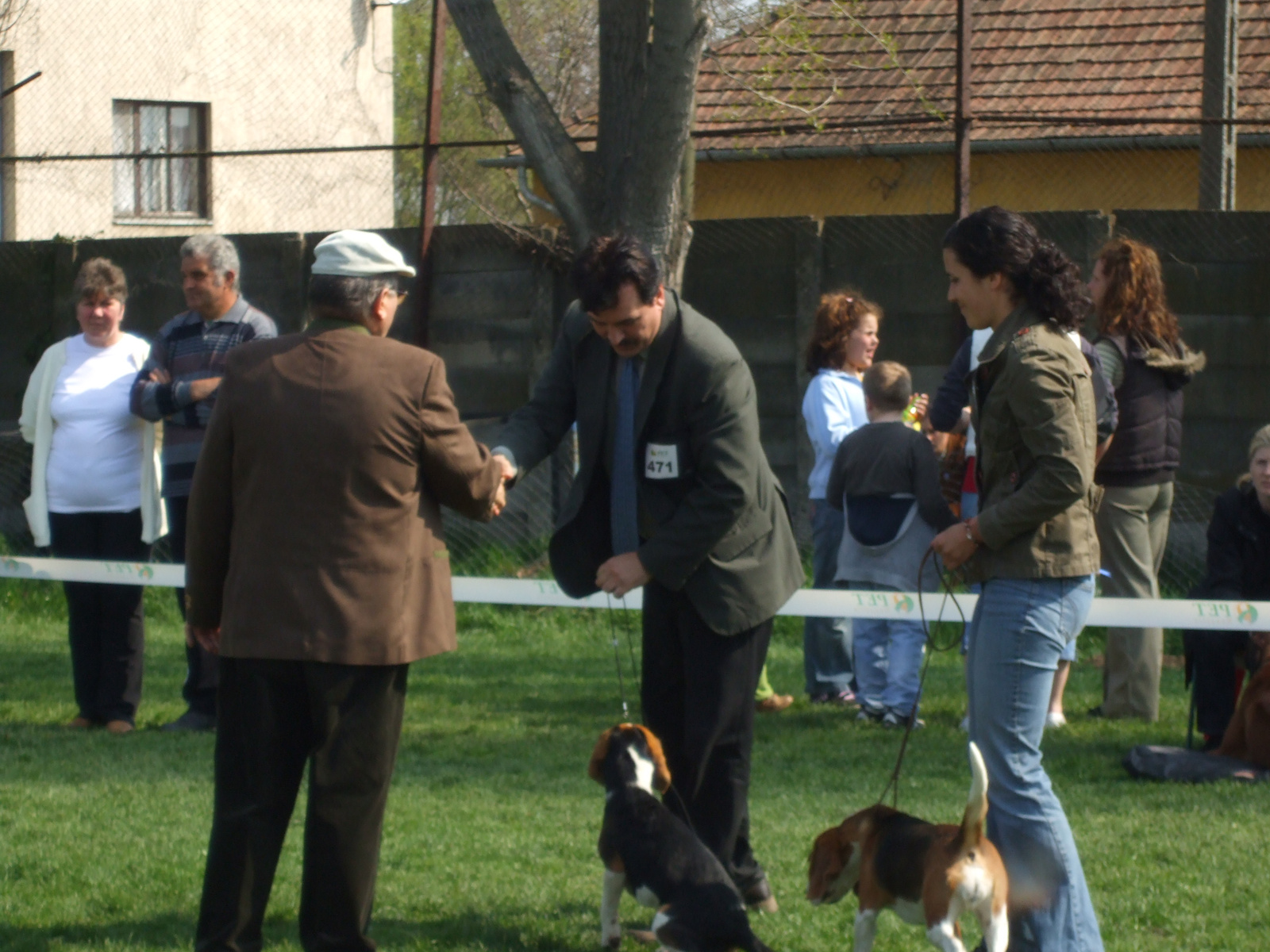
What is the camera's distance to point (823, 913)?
4.64 m

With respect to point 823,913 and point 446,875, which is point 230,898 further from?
point 823,913

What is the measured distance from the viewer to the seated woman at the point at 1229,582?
6.54 meters

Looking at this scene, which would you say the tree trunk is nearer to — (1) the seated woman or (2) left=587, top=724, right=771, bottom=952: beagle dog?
(1) the seated woman

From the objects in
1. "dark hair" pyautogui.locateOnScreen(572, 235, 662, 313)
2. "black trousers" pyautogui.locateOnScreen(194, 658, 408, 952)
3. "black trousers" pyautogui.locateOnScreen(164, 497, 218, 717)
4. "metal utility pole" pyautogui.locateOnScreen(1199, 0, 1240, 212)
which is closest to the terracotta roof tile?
"metal utility pole" pyautogui.locateOnScreen(1199, 0, 1240, 212)

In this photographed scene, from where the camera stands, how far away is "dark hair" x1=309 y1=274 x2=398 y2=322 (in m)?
3.88

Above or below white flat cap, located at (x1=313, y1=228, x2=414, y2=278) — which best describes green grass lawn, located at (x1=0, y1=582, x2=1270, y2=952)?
below

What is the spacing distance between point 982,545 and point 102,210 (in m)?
16.8

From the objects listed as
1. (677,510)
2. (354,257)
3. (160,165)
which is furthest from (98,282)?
(160,165)

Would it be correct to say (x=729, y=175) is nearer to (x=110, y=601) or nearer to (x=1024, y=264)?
(x=110, y=601)

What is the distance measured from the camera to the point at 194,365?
6.94 m

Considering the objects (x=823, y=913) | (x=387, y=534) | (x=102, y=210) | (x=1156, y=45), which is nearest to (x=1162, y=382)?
(x=823, y=913)

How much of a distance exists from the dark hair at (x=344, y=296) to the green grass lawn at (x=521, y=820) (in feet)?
5.67

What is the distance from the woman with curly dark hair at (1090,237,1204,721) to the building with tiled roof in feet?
19.8

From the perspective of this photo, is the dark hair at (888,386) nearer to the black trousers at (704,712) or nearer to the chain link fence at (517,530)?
the black trousers at (704,712)
